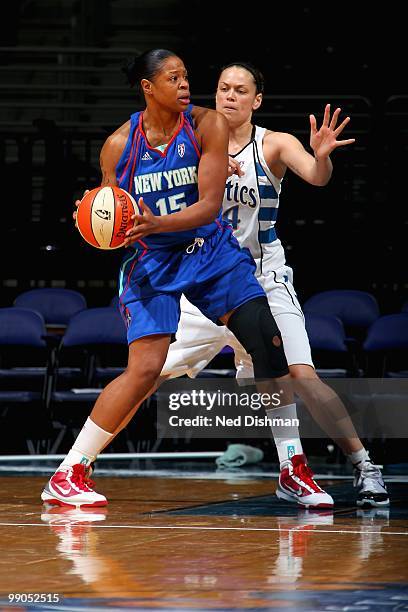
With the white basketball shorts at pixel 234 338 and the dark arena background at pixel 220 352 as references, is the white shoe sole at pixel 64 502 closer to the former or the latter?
the dark arena background at pixel 220 352

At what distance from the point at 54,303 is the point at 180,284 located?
195 inches

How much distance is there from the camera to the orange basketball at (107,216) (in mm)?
4562

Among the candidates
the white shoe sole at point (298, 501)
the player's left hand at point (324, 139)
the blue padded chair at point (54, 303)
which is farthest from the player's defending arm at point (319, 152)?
the blue padded chair at point (54, 303)

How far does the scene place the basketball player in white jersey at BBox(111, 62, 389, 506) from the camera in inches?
203

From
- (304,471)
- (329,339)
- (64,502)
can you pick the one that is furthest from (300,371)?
(329,339)

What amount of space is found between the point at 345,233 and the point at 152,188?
5638mm

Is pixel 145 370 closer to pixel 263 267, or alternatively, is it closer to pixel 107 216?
pixel 107 216

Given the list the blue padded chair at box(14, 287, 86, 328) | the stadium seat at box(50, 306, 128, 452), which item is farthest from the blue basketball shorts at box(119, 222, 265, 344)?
the blue padded chair at box(14, 287, 86, 328)

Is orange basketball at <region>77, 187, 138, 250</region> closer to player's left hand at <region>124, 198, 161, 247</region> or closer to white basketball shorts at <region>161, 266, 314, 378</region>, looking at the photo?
player's left hand at <region>124, 198, 161, 247</region>

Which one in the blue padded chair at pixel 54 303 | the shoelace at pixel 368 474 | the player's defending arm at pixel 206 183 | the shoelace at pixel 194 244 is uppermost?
the blue padded chair at pixel 54 303

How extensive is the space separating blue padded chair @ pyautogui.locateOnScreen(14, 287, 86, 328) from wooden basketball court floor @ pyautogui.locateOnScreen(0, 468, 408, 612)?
413 cm

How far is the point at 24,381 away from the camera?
920cm

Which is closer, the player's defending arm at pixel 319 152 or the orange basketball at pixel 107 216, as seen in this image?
the orange basketball at pixel 107 216

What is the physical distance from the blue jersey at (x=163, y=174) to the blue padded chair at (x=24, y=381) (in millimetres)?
3728
